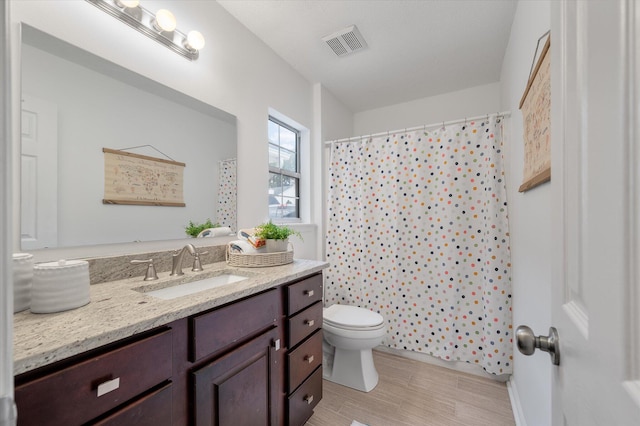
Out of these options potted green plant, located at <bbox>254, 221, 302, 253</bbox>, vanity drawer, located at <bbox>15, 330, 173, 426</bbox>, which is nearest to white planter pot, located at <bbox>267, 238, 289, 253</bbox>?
potted green plant, located at <bbox>254, 221, 302, 253</bbox>

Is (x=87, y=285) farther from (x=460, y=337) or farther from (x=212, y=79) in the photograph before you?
(x=460, y=337)

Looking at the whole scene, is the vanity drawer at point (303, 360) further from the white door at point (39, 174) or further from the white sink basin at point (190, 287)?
the white door at point (39, 174)

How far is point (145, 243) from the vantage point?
1293 mm

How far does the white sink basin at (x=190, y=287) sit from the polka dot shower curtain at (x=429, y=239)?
1.31m

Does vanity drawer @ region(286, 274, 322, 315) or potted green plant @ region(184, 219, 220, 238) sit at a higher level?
potted green plant @ region(184, 219, 220, 238)

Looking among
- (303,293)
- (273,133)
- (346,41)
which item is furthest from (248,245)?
(346,41)

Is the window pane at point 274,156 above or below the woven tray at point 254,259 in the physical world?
above

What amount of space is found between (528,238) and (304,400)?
1.45m

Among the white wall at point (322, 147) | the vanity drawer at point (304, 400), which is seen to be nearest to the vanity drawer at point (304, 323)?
the vanity drawer at point (304, 400)

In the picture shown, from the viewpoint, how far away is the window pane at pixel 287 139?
2426 mm

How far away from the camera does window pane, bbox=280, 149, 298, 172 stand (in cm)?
241

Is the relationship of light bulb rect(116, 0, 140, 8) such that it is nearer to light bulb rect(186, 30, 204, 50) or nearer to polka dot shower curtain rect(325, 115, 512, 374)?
light bulb rect(186, 30, 204, 50)

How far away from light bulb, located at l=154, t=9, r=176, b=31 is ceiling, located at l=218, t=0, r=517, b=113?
49cm

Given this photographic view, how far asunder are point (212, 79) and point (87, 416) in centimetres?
164
